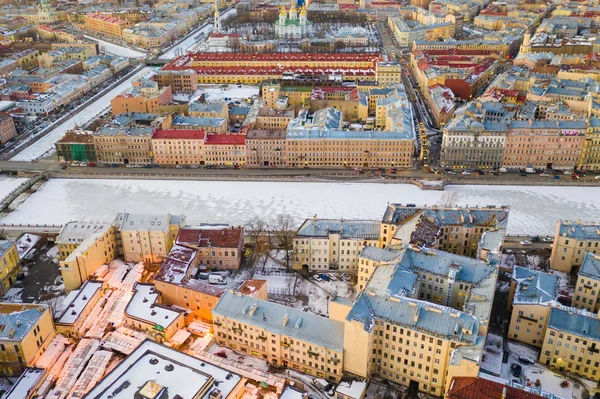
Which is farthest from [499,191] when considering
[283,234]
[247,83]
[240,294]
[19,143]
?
[19,143]

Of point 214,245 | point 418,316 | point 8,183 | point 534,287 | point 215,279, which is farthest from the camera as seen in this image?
point 8,183

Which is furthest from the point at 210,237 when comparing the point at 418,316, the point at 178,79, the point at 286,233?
the point at 178,79

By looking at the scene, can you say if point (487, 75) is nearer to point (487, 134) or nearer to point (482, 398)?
point (487, 134)

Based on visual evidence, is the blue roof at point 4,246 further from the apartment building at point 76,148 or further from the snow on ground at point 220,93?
the snow on ground at point 220,93

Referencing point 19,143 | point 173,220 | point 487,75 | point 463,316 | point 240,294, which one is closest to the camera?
point 463,316

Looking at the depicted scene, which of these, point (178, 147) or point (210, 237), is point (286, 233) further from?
point (178, 147)

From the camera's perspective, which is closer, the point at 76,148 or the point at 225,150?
the point at 225,150
